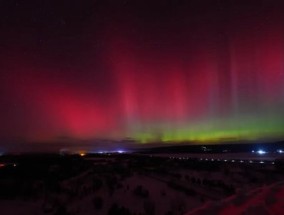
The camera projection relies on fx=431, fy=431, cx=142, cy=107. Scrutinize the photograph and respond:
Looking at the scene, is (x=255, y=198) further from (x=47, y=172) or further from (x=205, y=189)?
(x=47, y=172)

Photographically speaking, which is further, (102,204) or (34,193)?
(34,193)

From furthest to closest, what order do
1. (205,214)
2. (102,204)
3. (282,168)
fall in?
(282,168) → (102,204) → (205,214)

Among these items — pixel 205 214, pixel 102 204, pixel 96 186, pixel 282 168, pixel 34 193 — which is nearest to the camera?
pixel 205 214

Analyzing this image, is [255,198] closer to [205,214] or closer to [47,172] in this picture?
[205,214]

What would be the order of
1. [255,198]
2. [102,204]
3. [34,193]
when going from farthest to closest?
[34,193] < [102,204] < [255,198]

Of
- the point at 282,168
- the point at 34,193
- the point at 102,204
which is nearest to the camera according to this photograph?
the point at 102,204

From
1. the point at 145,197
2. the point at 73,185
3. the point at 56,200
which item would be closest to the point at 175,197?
the point at 145,197

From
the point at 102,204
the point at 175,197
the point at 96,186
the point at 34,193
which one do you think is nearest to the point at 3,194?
the point at 34,193

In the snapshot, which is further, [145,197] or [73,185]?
[73,185]
